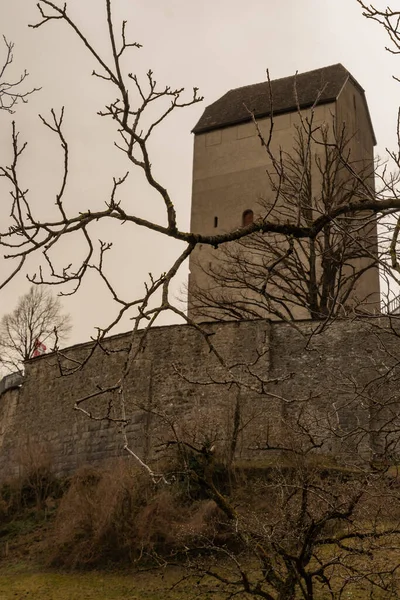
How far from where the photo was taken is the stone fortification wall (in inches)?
701

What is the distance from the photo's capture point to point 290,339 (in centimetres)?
1928

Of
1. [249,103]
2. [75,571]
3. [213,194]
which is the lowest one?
[75,571]

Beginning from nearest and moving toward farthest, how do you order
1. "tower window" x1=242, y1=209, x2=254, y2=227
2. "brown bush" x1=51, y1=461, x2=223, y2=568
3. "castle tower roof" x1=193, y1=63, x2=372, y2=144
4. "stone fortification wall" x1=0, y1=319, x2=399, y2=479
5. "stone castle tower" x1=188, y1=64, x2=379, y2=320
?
"brown bush" x1=51, y1=461, x2=223, y2=568, "stone fortification wall" x1=0, y1=319, x2=399, y2=479, "stone castle tower" x1=188, y1=64, x2=379, y2=320, "tower window" x1=242, y1=209, x2=254, y2=227, "castle tower roof" x1=193, y1=63, x2=372, y2=144

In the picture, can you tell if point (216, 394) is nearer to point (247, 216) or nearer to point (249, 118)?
point (247, 216)

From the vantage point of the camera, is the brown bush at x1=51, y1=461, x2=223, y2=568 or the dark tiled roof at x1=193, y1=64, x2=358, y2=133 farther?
the dark tiled roof at x1=193, y1=64, x2=358, y2=133

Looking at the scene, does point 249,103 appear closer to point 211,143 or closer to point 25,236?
point 211,143

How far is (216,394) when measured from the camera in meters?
18.8

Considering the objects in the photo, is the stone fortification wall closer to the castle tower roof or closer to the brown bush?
the brown bush

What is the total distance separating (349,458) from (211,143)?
15.1 meters

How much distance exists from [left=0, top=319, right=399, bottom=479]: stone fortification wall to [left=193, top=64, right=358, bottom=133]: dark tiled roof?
1100 cm

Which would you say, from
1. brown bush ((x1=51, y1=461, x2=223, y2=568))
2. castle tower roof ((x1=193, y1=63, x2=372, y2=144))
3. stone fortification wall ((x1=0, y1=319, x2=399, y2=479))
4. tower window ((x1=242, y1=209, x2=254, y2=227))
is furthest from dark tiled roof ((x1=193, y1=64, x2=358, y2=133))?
brown bush ((x1=51, y1=461, x2=223, y2=568))

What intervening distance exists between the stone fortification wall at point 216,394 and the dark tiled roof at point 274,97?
433 inches

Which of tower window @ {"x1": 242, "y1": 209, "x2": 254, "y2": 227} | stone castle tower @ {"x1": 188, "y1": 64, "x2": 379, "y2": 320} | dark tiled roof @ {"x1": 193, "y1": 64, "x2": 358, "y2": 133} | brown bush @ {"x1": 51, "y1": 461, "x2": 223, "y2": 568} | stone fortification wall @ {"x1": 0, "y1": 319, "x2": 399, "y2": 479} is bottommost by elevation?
brown bush @ {"x1": 51, "y1": 461, "x2": 223, "y2": 568}

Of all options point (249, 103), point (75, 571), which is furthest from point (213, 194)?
point (75, 571)
